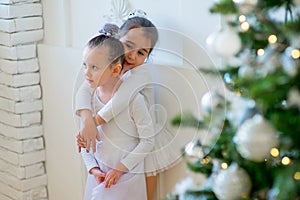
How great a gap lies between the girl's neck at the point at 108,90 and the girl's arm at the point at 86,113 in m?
0.05

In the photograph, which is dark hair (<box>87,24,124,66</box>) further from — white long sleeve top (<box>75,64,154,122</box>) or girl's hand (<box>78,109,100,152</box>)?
girl's hand (<box>78,109,100,152</box>)

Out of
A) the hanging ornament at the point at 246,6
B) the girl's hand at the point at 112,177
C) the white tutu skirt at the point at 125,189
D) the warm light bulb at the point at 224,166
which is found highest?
the hanging ornament at the point at 246,6

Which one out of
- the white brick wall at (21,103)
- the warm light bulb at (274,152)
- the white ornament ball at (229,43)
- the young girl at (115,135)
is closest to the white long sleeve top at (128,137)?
the young girl at (115,135)

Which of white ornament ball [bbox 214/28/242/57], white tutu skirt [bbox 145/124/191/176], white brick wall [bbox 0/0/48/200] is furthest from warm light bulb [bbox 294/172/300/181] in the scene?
white brick wall [bbox 0/0/48/200]

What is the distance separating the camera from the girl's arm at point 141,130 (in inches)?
89.0

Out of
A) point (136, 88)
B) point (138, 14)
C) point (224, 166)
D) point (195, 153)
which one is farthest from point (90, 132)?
point (224, 166)

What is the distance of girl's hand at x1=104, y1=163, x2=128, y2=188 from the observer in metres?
2.29

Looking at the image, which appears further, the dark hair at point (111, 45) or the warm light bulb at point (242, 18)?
the dark hair at point (111, 45)

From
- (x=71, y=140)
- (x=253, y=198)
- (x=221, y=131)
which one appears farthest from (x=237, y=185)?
(x=71, y=140)

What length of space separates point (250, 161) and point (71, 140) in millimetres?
1701

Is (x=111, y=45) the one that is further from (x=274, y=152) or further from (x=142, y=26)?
(x=274, y=152)

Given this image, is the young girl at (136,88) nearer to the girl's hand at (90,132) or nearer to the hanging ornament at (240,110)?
the girl's hand at (90,132)

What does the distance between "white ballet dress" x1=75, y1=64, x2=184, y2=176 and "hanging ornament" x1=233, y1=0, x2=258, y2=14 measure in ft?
2.96

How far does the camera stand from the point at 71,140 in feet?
9.62
